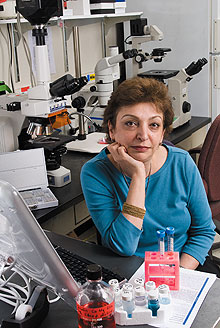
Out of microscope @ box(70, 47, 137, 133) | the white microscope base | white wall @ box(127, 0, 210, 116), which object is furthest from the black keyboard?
white wall @ box(127, 0, 210, 116)

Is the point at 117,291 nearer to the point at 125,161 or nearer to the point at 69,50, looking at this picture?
the point at 125,161

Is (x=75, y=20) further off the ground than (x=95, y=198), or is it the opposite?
(x=75, y=20)

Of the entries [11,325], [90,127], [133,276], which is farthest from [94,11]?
[11,325]

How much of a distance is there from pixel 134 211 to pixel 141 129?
28 centimetres

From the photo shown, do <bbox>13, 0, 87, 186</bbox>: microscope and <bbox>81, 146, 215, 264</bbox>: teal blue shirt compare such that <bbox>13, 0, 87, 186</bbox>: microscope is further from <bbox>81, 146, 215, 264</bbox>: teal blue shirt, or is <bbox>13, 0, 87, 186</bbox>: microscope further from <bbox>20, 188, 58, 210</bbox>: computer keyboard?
<bbox>81, 146, 215, 264</bbox>: teal blue shirt

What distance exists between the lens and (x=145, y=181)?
5.23ft

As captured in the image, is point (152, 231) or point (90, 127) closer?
point (152, 231)

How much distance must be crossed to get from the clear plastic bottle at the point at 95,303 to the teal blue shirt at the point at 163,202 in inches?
18.6

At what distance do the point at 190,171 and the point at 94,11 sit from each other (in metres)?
1.91

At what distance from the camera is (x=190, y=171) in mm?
1650

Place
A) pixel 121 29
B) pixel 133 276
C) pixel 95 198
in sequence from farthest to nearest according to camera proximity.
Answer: pixel 121 29 → pixel 95 198 → pixel 133 276

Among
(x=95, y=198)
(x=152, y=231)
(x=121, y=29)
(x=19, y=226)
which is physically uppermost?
(x=121, y=29)

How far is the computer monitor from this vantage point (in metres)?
0.87

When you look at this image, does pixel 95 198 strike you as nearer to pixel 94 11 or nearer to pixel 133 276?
pixel 133 276
